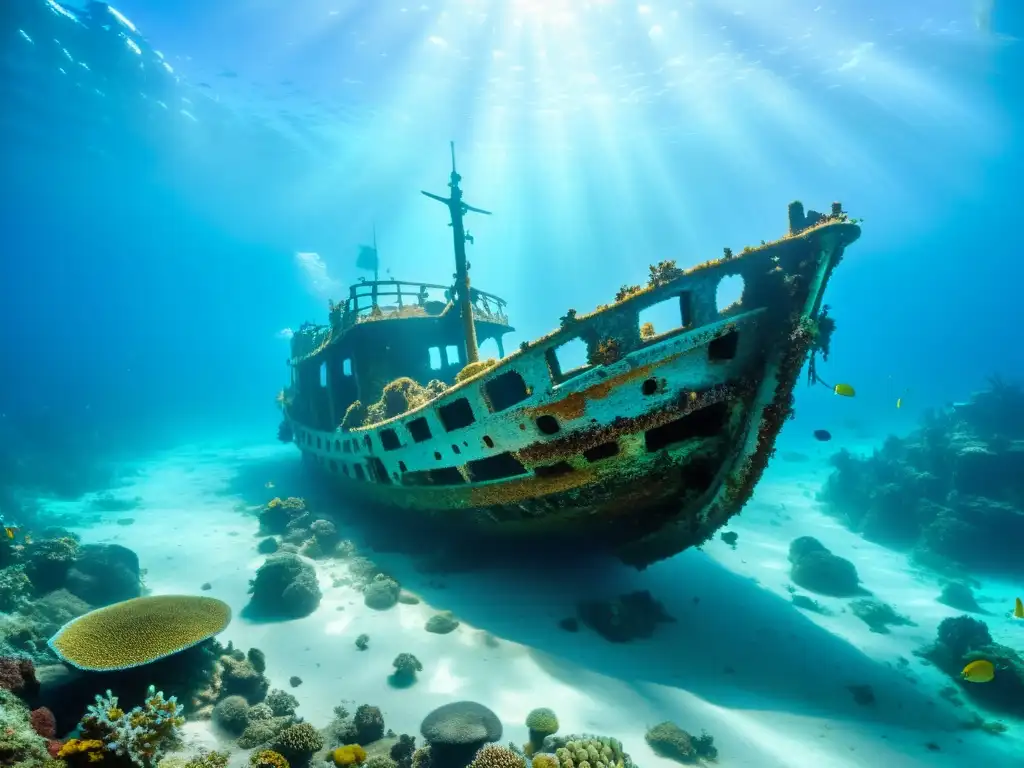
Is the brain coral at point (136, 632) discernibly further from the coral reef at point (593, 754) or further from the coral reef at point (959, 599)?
the coral reef at point (959, 599)

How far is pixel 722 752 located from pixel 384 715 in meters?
4.77

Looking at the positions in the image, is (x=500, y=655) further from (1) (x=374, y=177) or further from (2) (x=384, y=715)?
(1) (x=374, y=177)

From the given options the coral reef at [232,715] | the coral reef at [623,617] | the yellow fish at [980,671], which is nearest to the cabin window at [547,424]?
the coral reef at [623,617]

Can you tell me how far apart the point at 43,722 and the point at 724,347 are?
31.4 ft

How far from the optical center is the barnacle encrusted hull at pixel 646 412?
19.1 ft

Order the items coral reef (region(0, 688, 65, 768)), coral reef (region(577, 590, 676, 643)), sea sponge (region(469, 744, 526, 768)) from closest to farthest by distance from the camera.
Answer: coral reef (region(0, 688, 65, 768)) → sea sponge (region(469, 744, 526, 768)) → coral reef (region(577, 590, 676, 643))

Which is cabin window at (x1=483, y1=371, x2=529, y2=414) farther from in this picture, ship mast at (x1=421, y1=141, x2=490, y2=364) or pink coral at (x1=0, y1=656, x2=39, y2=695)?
pink coral at (x1=0, y1=656, x2=39, y2=695)

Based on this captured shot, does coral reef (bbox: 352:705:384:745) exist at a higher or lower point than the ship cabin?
lower

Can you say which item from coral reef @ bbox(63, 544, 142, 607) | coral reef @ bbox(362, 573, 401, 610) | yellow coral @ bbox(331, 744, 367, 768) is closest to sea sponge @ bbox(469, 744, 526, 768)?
yellow coral @ bbox(331, 744, 367, 768)

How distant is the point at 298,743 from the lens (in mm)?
5254

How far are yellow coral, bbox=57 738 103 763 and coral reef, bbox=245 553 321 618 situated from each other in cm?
464

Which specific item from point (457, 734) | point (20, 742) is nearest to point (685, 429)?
point (457, 734)

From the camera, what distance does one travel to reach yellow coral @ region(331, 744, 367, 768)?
5188 mm

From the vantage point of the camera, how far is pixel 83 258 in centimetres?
8662
